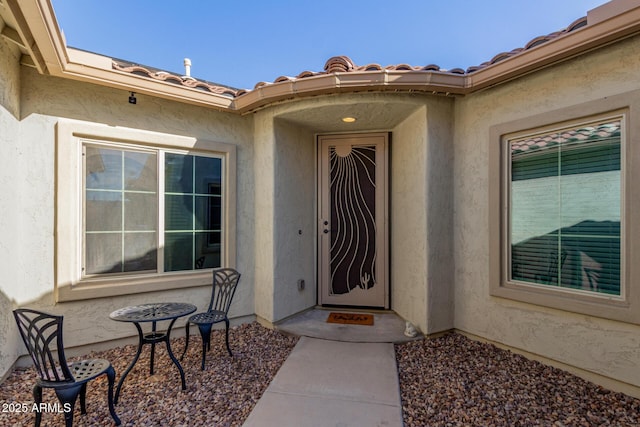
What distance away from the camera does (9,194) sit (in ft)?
9.96

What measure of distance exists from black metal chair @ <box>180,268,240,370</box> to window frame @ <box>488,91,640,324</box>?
131 inches

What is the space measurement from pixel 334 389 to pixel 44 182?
3905 millimetres

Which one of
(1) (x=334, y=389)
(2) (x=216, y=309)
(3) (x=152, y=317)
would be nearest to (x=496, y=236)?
(1) (x=334, y=389)

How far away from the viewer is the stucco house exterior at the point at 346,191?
2924 millimetres

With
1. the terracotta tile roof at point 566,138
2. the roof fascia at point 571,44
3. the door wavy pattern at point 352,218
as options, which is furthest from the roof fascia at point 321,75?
the door wavy pattern at point 352,218

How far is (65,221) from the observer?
3492mm

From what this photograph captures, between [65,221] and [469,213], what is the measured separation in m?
5.00

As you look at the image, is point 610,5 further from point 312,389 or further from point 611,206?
point 312,389

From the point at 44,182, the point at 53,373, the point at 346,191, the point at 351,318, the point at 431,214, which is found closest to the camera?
the point at 53,373

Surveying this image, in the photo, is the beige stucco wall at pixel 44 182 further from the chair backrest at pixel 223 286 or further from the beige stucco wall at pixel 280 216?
the beige stucco wall at pixel 280 216

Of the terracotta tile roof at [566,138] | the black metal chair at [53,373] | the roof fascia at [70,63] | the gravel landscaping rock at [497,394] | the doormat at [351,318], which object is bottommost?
the gravel landscaping rock at [497,394]

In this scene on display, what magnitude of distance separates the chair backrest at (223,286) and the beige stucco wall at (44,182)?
35 centimetres

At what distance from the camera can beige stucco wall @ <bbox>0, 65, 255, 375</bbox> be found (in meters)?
3.06

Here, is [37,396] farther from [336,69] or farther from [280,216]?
[336,69]
